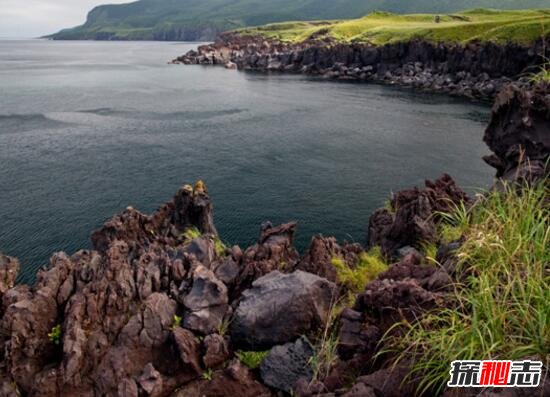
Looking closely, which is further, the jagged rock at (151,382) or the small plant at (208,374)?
the small plant at (208,374)

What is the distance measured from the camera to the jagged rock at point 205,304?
23859mm

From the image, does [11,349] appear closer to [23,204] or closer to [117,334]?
[117,334]

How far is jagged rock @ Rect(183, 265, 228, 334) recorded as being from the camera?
23859 mm

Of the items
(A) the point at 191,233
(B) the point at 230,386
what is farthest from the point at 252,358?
(A) the point at 191,233

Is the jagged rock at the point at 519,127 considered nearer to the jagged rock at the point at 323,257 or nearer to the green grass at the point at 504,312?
the jagged rock at the point at 323,257

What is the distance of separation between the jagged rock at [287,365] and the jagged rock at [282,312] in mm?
1082

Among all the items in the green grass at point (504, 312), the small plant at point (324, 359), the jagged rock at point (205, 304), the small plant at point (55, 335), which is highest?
the green grass at point (504, 312)

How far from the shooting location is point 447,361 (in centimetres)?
1098

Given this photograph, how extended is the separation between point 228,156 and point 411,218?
42673 mm

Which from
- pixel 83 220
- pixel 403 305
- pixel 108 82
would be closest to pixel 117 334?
pixel 403 305

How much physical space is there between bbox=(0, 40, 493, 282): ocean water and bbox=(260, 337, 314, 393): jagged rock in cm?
1112

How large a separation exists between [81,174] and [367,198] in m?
43.6

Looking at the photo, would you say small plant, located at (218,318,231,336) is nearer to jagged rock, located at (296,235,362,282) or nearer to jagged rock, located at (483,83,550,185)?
jagged rock, located at (296,235,362,282)

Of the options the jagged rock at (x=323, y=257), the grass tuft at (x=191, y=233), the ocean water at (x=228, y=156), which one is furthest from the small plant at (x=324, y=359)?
the grass tuft at (x=191, y=233)
